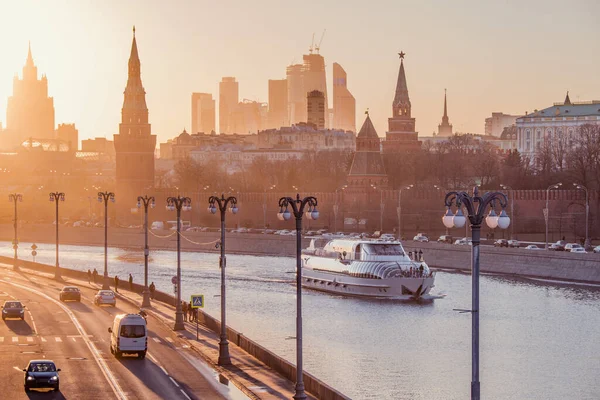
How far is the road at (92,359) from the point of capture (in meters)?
38.2

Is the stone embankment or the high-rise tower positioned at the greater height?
the high-rise tower

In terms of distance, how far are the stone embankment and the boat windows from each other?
39.9 ft

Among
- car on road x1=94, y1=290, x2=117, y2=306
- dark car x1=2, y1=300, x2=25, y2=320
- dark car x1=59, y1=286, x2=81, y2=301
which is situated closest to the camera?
dark car x1=2, y1=300, x2=25, y2=320

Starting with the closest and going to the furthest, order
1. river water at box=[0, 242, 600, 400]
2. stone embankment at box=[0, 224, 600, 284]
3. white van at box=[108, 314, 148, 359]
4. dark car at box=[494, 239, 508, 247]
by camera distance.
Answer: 1. white van at box=[108, 314, 148, 359]
2. river water at box=[0, 242, 600, 400]
3. stone embankment at box=[0, 224, 600, 284]
4. dark car at box=[494, 239, 508, 247]

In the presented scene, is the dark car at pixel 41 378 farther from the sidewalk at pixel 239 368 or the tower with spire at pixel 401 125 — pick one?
the tower with spire at pixel 401 125

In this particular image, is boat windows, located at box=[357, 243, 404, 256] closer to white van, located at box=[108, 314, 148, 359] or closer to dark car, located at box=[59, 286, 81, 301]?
dark car, located at box=[59, 286, 81, 301]

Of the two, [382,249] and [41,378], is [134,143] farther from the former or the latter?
[41,378]

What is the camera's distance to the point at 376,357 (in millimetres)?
54625

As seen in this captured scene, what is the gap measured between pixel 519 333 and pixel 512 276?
28.3 m

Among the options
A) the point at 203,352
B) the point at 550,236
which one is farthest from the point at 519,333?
the point at 550,236

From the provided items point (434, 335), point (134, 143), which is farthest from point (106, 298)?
point (134, 143)

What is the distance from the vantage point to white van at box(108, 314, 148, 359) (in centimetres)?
4484

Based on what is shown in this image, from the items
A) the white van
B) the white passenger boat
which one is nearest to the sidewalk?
the white van

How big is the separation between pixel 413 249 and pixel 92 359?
57.0 metres
